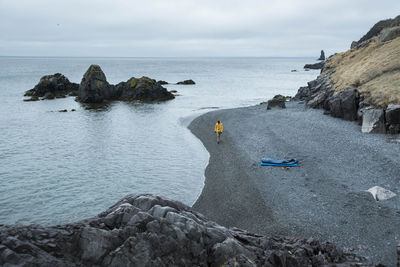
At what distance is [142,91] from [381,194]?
2386 inches

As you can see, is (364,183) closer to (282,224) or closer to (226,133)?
(282,224)

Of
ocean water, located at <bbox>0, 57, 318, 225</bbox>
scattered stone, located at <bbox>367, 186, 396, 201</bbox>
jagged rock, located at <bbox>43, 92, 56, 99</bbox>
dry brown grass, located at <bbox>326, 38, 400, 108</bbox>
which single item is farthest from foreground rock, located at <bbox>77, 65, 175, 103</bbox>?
scattered stone, located at <bbox>367, 186, 396, 201</bbox>

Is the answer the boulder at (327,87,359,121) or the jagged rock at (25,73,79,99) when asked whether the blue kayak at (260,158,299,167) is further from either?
the jagged rock at (25,73,79,99)

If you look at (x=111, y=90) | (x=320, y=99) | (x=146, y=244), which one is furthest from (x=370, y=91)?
(x=111, y=90)

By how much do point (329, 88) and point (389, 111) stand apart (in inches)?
700

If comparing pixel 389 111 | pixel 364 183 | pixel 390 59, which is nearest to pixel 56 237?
pixel 364 183

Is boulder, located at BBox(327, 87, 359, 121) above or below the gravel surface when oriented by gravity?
above

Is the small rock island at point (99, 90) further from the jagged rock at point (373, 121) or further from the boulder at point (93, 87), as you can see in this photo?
the jagged rock at point (373, 121)

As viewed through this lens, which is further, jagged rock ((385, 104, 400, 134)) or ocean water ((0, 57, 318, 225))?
jagged rock ((385, 104, 400, 134))

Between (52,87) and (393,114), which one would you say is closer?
(393,114)

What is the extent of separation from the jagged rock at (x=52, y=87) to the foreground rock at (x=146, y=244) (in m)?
74.1

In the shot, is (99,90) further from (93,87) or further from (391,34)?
(391,34)

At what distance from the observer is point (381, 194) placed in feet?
58.9

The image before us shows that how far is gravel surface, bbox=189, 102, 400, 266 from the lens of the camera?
50.0 feet
